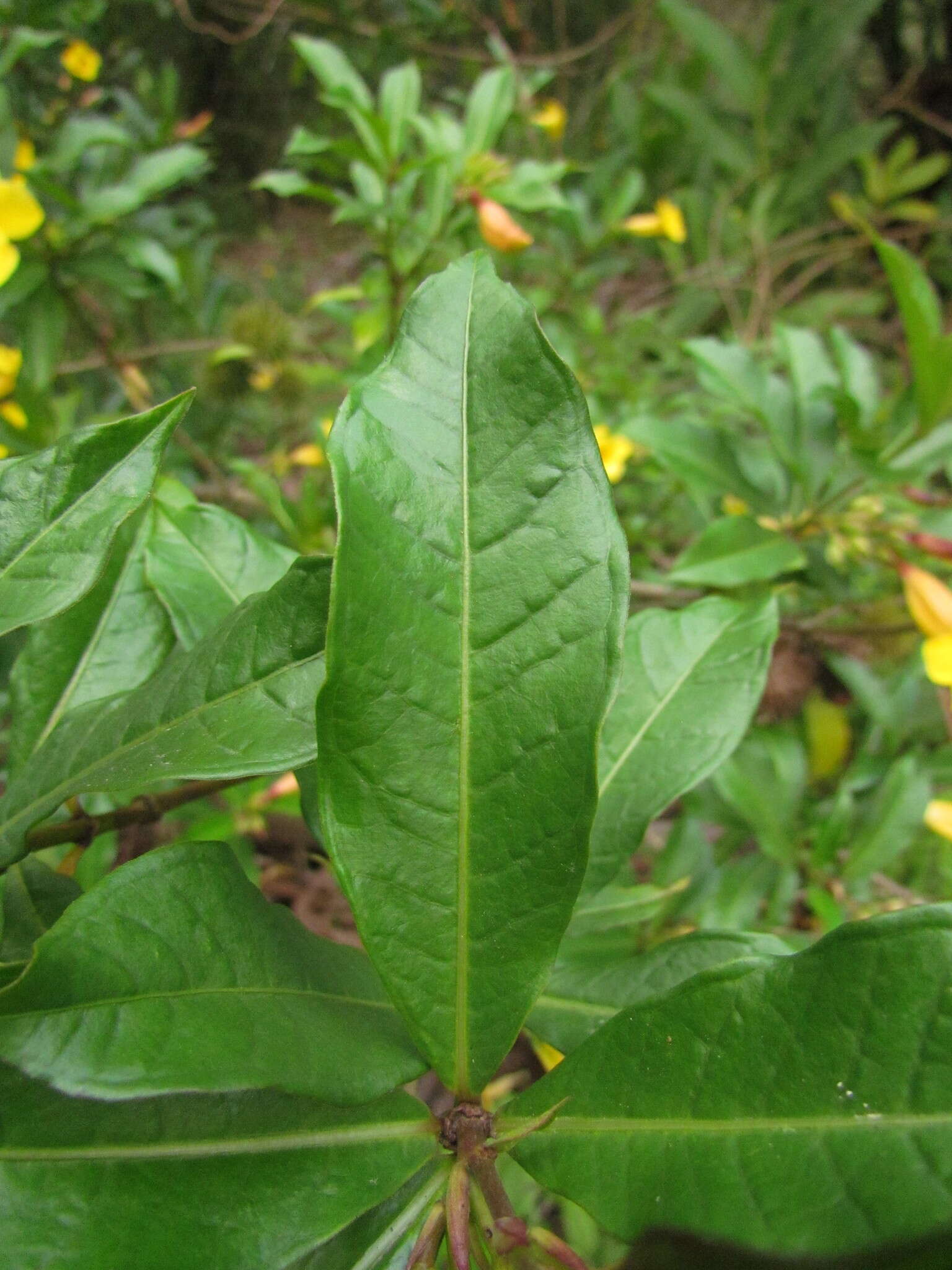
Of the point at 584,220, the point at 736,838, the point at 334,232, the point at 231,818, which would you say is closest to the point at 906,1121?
the point at 231,818

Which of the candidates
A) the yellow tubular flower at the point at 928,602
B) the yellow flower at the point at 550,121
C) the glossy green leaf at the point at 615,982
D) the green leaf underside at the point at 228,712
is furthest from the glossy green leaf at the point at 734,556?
the yellow flower at the point at 550,121

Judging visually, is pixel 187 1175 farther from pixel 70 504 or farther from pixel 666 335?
pixel 666 335

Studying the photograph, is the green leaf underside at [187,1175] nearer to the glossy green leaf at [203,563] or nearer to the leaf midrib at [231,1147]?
the leaf midrib at [231,1147]

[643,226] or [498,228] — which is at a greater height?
[498,228]

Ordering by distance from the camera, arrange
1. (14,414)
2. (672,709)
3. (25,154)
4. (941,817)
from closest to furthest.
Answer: (672,709) → (941,817) → (14,414) → (25,154)

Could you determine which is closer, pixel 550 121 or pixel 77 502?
pixel 77 502

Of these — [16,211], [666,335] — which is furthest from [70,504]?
[666,335]
